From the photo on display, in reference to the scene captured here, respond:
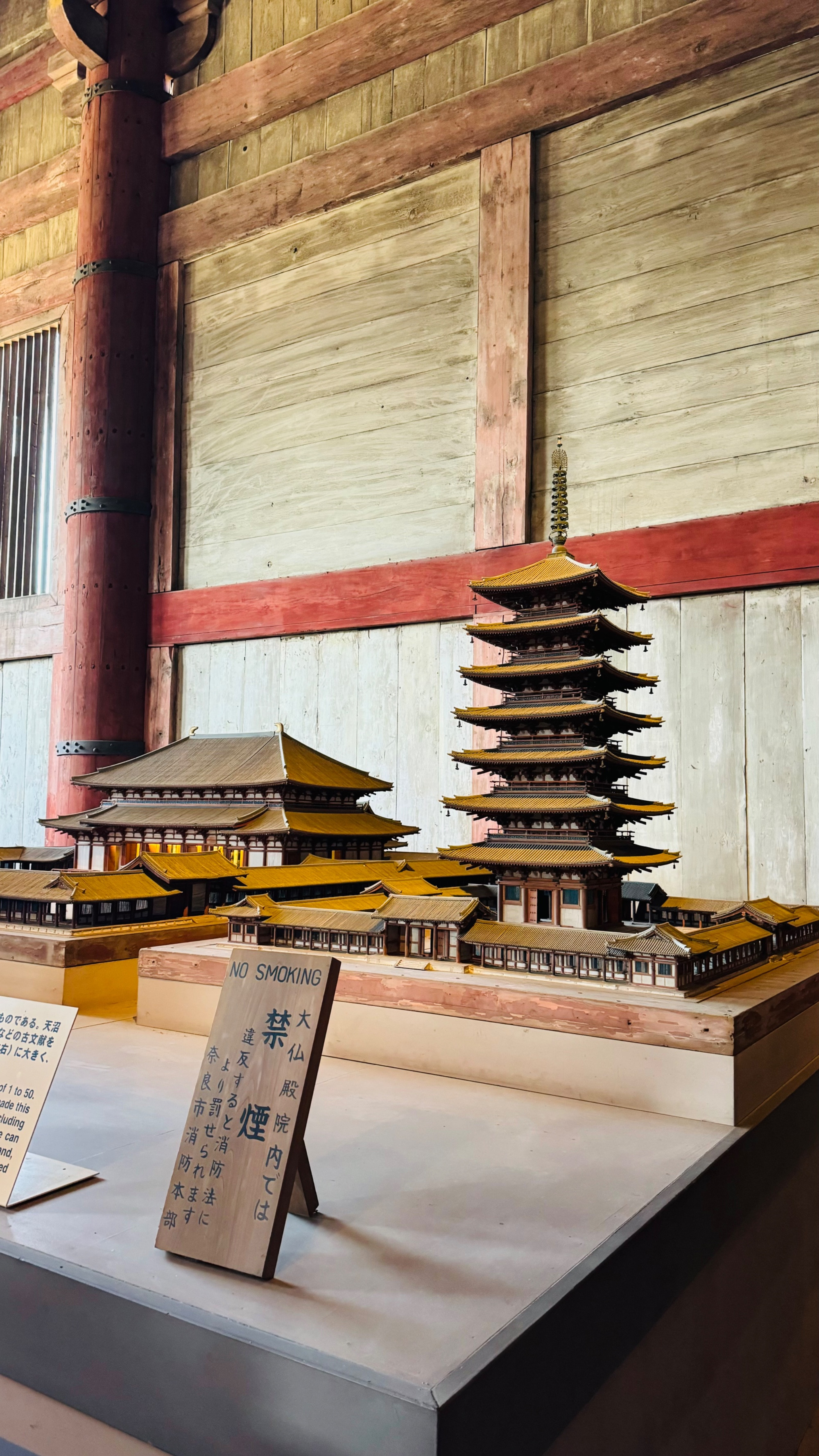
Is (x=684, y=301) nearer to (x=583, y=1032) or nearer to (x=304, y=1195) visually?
(x=583, y=1032)

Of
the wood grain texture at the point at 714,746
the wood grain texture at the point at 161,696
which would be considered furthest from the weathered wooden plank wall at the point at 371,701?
the wood grain texture at the point at 714,746

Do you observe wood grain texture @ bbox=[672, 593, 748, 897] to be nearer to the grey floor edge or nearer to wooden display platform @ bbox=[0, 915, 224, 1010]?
wooden display platform @ bbox=[0, 915, 224, 1010]

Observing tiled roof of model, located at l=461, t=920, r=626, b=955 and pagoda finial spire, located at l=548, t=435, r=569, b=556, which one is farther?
pagoda finial spire, located at l=548, t=435, r=569, b=556

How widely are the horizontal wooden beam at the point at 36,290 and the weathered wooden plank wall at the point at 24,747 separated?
17.2 ft

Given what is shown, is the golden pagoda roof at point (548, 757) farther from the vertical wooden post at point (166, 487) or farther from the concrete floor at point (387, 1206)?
the vertical wooden post at point (166, 487)

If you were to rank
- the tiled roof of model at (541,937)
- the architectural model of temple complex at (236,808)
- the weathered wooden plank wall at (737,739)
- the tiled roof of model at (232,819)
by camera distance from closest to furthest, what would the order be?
the tiled roof of model at (541,937) < the weathered wooden plank wall at (737,739) < the tiled roof of model at (232,819) < the architectural model of temple complex at (236,808)

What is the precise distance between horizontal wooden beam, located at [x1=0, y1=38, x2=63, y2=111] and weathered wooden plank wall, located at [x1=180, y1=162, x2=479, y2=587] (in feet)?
14.6

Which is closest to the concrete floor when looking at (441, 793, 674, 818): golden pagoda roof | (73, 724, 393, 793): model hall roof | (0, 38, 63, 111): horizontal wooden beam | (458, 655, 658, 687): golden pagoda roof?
(441, 793, 674, 818): golden pagoda roof

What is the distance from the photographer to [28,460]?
49.4 ft

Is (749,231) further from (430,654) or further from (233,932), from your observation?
(233,932)

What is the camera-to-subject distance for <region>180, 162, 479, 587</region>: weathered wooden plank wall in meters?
11.1

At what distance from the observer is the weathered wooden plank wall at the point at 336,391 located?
1106 cm

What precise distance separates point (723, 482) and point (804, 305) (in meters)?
1.63

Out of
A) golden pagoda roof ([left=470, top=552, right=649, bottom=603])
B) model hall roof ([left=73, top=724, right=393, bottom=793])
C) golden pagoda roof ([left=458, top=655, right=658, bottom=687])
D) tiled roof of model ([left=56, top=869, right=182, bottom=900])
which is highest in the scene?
golden pagoda roof ([left=470, top=552, right=649, bottom=603])
